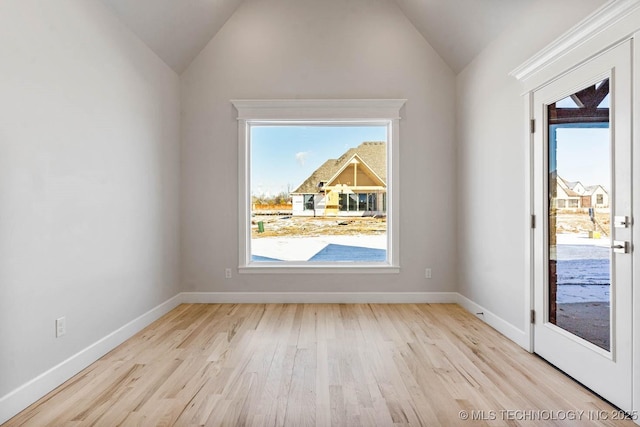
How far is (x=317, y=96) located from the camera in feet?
15.2

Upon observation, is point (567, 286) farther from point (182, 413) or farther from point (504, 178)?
point (182, 413)

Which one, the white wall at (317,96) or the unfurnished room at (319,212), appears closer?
the unfurnished room at (319,212)

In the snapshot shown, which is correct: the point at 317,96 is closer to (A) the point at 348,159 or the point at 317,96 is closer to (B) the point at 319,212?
(A) the point at 348,159

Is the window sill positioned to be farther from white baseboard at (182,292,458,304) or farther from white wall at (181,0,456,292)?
white baseboard at (182,292,458,304)

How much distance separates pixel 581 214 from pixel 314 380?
2.10 m

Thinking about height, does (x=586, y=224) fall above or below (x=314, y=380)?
above

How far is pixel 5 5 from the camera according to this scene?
2.17 meters

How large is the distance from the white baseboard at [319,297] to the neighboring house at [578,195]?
2177mm

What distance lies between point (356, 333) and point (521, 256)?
1.59 meters

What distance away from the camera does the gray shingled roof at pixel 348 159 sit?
4887mm

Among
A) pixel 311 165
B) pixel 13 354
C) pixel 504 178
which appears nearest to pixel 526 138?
pixel 504 178

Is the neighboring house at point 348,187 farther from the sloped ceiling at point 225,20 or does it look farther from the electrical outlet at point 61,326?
the electrical outlet at point 61,326

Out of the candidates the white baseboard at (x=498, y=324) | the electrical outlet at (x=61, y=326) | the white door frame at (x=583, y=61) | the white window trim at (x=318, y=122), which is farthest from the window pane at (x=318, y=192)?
the electrical outlet at (x=61, y=326)

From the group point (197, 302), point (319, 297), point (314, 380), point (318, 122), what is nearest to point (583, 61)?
point (314, 380)
